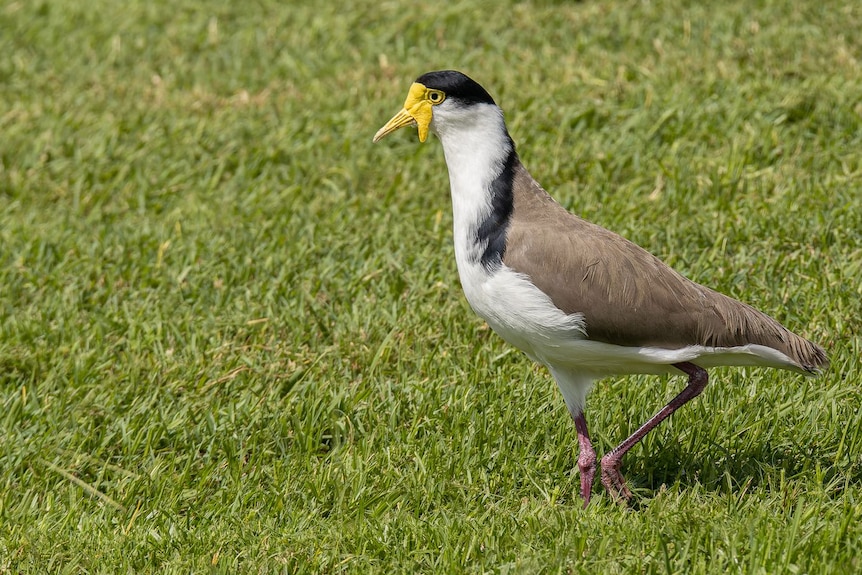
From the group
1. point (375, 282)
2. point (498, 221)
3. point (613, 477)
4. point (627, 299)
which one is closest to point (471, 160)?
point (498, 221)

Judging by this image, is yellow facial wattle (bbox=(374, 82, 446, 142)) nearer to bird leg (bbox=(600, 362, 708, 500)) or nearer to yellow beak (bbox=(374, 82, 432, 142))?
yellow beak (bbox=(374, 82, 432, 142))

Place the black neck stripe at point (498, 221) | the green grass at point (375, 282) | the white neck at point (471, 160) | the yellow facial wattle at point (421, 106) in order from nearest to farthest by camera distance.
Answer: the green grass at point (375, 282) < the black neck stripe at point (498, 221) < the white neck at point (471, 160) < the yellow facial wattle at point (421, 106)

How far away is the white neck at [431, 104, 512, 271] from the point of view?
16.3 feet

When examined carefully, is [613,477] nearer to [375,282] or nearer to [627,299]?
[627,299]

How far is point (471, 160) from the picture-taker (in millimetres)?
5070

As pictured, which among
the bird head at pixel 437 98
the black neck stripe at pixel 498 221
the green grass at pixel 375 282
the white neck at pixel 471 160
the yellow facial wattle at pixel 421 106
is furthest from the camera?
the yellow facial wattle at pixel 421 106

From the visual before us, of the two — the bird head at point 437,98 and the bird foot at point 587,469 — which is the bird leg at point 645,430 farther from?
the bird head at point 437,98

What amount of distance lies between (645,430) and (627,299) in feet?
2.01

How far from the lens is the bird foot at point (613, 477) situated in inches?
196

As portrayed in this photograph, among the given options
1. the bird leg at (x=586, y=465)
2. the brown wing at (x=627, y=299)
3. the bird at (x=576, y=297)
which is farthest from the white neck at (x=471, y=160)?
the bird leg at (x=586, y=465)

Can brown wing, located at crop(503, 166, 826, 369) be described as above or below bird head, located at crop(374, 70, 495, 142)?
below

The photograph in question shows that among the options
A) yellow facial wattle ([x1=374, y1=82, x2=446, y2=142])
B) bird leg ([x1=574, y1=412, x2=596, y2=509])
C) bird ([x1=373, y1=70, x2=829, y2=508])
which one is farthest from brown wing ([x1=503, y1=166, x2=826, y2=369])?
yellow facial wattle ([x1=374, y1=82, x2=446, y2=142])

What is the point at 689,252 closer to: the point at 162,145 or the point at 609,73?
the point at 609,73

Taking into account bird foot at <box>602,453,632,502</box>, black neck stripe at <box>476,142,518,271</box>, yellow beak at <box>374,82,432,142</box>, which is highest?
yellow beak at <box>374,82,432,142</box>
